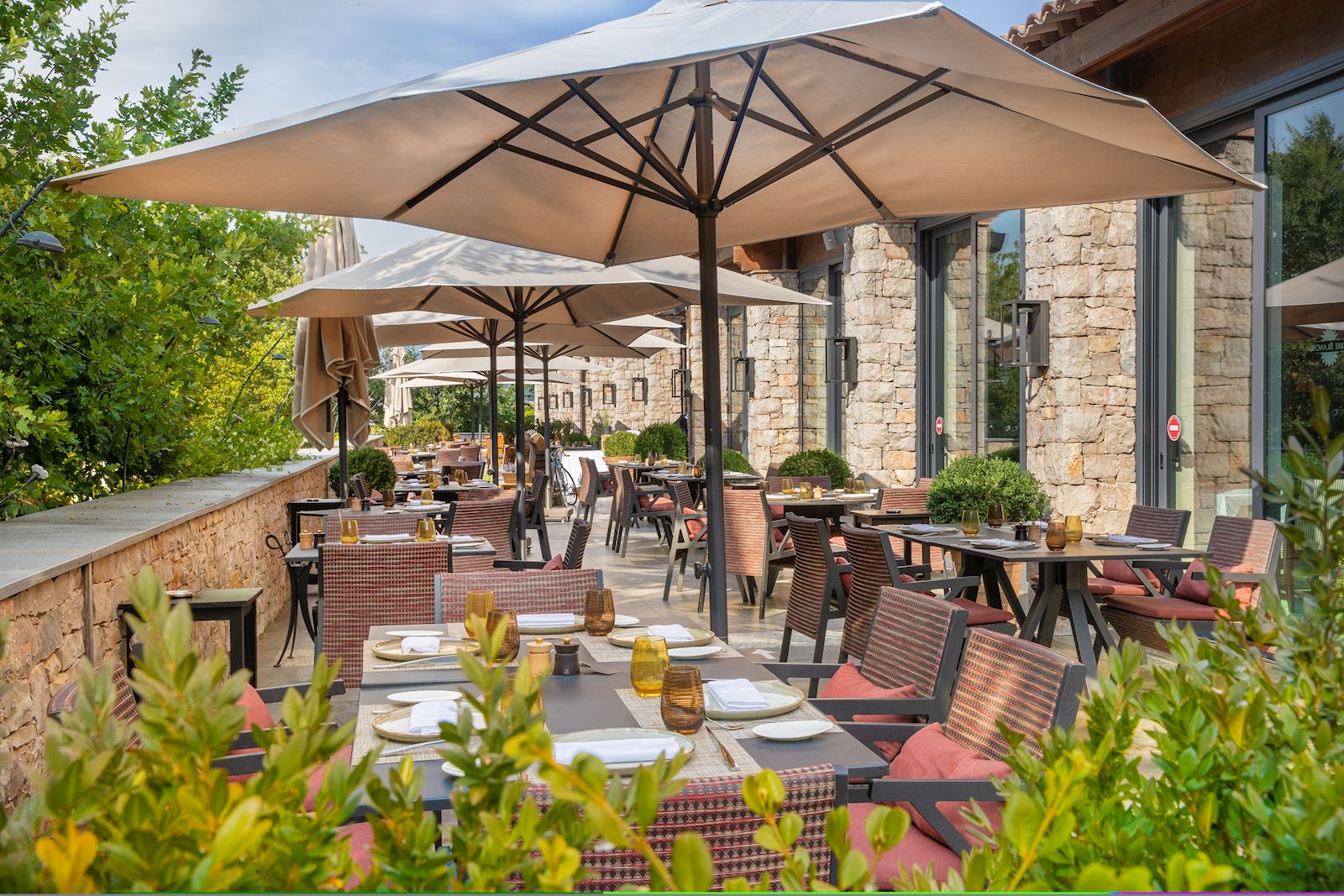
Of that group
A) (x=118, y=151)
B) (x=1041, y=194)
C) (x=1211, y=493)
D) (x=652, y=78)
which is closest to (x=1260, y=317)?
(x=1211, y=493)

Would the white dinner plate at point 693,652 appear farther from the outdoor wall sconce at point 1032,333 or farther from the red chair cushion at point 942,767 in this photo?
the outdoor wall sconce at point 1032,333

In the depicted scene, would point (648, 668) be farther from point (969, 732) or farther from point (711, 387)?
point (711, 387)

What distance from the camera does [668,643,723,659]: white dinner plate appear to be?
10.1 feet

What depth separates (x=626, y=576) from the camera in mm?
9156

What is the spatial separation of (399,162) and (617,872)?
8.84 ft

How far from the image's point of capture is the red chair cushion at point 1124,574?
5979mm

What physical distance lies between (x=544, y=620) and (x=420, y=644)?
0.44m

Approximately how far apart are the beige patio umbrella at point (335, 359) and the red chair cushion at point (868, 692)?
16.4 feet

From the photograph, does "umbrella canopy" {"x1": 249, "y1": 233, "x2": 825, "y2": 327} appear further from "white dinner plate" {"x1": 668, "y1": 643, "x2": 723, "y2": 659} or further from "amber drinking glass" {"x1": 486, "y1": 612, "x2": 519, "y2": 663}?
"white dinner plate" {"x1": 668, "y1": 643, "x2": 723, "y2": 659}

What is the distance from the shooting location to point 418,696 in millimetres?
2555

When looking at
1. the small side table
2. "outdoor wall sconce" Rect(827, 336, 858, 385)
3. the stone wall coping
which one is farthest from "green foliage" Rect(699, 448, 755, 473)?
the small side table

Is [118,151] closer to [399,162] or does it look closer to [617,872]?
[399,162]

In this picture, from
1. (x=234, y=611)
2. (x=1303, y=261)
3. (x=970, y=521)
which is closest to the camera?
(x=234, y=611)

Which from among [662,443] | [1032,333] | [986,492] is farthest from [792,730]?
[662,443]
